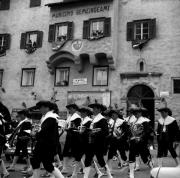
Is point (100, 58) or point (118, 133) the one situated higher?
point (100, 58)

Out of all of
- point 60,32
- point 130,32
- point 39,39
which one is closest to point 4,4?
point 39,39

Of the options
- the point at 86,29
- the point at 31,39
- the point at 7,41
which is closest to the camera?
the point at 86,29

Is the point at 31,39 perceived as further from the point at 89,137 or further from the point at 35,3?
the point at 89,137

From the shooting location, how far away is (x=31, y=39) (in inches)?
1005

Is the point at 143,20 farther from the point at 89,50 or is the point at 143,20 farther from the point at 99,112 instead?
the point at 99,112

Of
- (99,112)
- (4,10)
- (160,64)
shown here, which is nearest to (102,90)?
(160,64)

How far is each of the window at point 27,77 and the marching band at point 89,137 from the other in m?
13.9

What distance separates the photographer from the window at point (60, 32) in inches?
930

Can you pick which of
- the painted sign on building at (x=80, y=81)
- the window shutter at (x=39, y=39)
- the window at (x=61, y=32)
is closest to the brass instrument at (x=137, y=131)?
the painted sign on building at (x=80, y=81)

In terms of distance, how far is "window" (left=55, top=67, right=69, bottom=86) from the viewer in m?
23.8

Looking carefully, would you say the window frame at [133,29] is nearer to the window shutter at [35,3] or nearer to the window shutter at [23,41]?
the window shutter at [35,3]

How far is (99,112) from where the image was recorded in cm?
868

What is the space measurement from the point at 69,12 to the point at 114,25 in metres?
3.89

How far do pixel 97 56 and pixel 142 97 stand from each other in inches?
168
